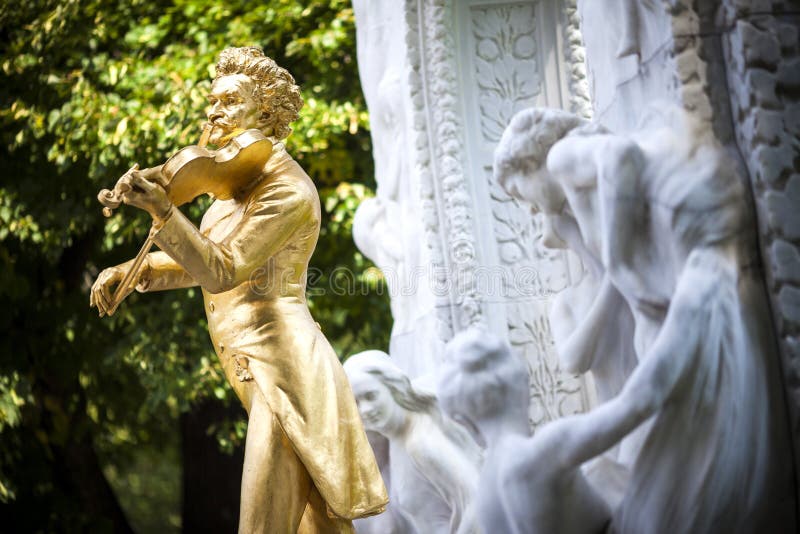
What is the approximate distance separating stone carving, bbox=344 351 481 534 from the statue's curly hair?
1.21 metres

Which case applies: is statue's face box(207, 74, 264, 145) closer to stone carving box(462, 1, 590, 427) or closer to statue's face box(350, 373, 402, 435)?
statue's face box(350, 373, 402, 435)

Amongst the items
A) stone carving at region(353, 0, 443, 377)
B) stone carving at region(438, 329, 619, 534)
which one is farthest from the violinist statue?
stone carving at region(353, 0, 443, 377)

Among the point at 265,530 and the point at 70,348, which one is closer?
the point at 265,530

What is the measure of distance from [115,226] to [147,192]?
Answer: 16.5ft

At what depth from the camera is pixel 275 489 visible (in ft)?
10.3

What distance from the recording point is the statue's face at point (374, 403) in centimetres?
437

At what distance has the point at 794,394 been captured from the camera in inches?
112

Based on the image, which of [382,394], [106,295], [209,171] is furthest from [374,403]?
[209,171]

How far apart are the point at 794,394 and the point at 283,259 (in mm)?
1485

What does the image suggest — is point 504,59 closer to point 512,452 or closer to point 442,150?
point 442,150

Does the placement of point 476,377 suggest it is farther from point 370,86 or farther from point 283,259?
point 370,86

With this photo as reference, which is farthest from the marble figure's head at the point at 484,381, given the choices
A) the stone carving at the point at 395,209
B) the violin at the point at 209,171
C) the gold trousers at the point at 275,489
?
the stone carving at the point at 395,209

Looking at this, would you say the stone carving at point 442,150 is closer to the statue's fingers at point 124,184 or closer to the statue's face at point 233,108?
the statue's face at point 233,108

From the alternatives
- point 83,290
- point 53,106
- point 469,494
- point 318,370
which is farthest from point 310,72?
point 318,370
